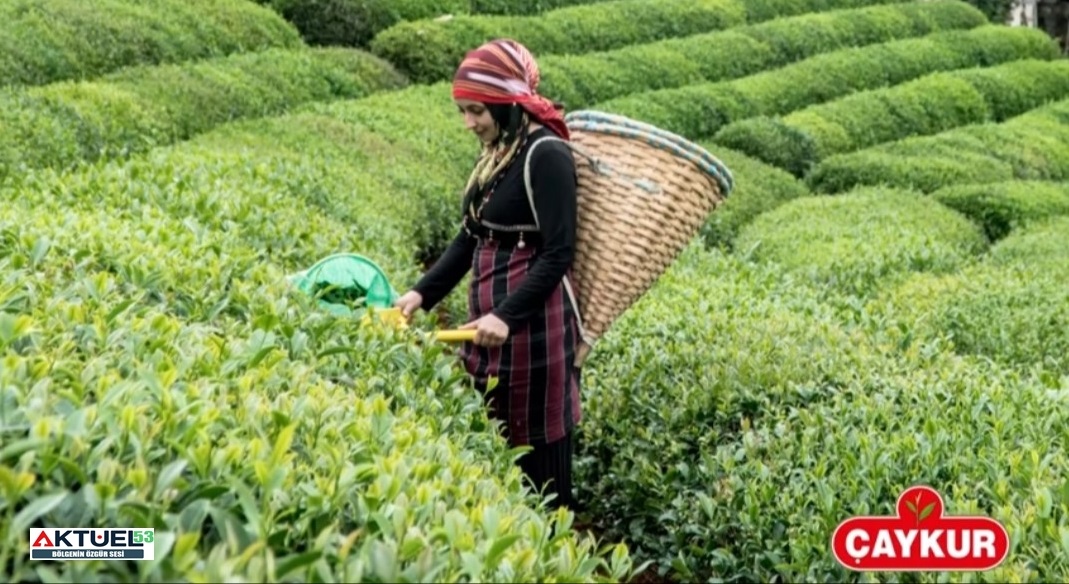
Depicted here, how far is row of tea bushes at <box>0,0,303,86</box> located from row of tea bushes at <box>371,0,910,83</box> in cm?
125

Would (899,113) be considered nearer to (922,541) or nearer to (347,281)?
(347,281)

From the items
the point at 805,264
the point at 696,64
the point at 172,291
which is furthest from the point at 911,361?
the point at 696,64

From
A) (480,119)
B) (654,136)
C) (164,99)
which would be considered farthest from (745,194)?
(480,119)

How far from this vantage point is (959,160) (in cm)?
1266

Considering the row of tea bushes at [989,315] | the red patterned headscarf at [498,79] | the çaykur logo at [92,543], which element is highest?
the red patterned headscarf at [498,79]

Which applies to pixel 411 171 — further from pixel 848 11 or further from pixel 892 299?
pixel 848 11

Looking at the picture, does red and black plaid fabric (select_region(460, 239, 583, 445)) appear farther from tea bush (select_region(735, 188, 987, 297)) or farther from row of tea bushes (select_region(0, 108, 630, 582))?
tea bush (select_region(735, 188, 987, 297))

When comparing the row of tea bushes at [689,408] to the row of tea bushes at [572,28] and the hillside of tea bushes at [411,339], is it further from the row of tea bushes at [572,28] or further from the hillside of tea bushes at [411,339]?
the row of tea bushes at [572,28]

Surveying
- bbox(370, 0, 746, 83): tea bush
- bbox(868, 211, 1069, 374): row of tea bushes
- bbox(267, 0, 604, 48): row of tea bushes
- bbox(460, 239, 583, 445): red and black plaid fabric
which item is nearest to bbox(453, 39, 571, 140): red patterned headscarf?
bbox(460, 239, 583, 445): red and black plaid fabric

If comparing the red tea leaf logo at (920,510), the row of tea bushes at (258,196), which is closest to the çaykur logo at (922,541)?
the red tea leaf logo at (920,510)

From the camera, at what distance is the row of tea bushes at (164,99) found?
691 centimetres

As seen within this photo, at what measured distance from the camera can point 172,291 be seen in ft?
12.3

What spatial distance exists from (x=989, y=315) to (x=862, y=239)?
2212mm

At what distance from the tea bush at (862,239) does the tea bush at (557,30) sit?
406cm
